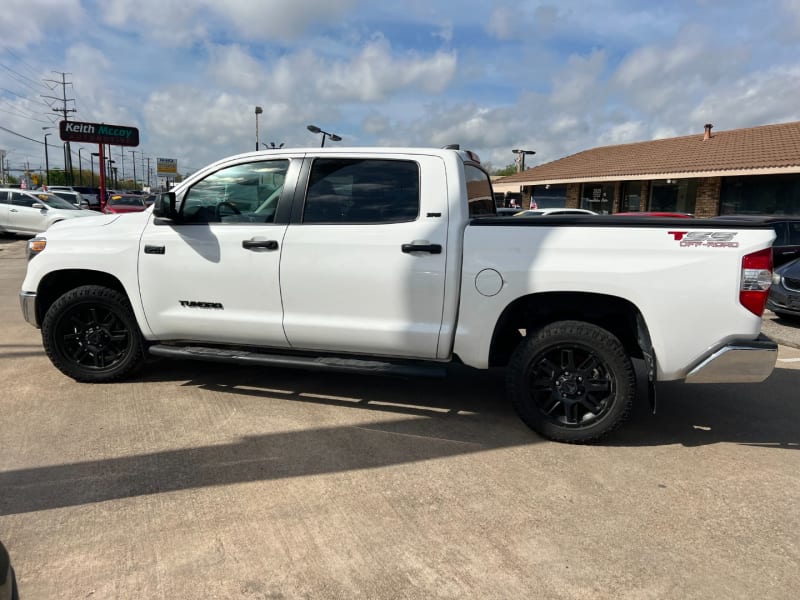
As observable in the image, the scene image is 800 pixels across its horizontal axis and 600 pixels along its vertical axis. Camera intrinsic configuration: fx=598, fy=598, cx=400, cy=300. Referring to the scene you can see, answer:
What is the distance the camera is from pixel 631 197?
23703 millimetres

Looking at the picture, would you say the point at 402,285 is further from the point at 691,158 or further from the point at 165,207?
the point at 691,158

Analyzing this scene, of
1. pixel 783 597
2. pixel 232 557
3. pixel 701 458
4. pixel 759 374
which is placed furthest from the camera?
pixel 701 458

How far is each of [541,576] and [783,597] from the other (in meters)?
0.99

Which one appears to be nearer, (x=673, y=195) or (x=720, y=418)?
(x=720, y=418)

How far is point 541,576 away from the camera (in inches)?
103

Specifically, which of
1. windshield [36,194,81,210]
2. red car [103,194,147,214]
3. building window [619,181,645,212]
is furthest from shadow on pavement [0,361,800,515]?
building window [619,181,645,212]

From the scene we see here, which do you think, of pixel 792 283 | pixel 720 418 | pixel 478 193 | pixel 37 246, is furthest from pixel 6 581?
pixel 792 283

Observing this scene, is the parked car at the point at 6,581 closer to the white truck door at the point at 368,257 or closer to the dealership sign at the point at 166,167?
the white truck door at the point at 368,257

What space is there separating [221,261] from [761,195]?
18660 mm

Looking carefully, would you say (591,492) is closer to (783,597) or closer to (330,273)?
(783,597)

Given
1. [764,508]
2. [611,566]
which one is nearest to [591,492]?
[611,566]

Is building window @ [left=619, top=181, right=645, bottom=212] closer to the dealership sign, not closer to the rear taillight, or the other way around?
the rear taillight

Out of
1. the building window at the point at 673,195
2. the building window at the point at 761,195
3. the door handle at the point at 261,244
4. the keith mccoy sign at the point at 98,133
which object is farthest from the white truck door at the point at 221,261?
the keith mccoy sign at the point at 98,133

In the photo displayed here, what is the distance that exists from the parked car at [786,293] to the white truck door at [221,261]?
24.3 feet
